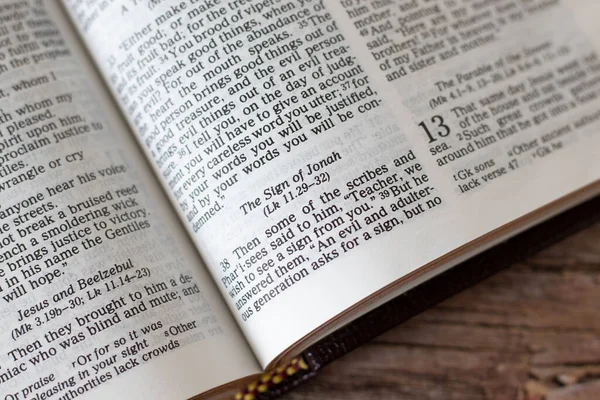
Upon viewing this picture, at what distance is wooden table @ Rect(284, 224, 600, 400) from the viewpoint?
0.45 meters

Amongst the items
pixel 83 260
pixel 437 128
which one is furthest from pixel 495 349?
pixel 83 260

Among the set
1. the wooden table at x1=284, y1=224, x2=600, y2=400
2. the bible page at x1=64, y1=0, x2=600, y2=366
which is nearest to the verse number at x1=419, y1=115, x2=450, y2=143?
the bible page at x1=64, y1=0, x2=600, y2=366

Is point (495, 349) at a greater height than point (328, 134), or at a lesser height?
lesser

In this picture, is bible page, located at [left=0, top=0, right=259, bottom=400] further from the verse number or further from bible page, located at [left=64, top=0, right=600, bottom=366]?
the verse number

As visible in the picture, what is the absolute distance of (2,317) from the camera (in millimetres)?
357

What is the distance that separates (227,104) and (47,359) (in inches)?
8.1

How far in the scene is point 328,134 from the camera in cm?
39

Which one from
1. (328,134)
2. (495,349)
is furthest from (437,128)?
(495,349)

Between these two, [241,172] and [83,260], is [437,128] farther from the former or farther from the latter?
[83,260]

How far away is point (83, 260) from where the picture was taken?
1.23 ft

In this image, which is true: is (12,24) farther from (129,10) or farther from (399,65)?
(399,65)

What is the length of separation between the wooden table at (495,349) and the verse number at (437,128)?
0.14 meters

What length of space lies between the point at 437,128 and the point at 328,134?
0.08 metres

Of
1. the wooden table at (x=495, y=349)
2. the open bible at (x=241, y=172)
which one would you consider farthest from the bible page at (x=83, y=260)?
the wooden table at (x=495, y=349)
